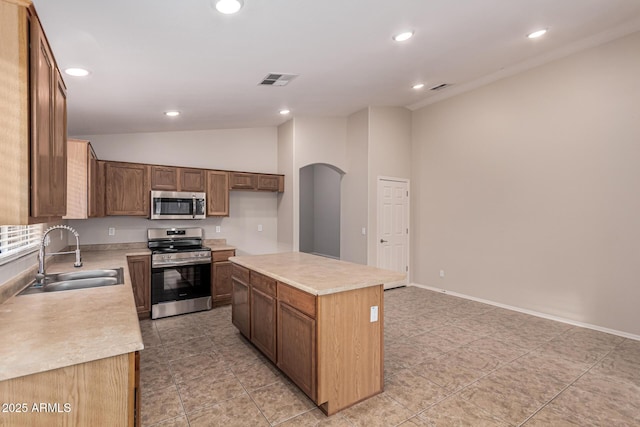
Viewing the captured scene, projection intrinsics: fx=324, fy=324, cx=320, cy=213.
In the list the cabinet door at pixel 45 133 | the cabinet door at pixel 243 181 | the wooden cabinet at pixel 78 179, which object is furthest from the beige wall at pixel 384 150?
the cabinet door at pixel 45 133

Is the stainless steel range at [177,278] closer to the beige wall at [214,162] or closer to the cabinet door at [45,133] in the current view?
the beige wall at [214,162]

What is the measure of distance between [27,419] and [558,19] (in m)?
4.83

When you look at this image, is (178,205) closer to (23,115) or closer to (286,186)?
(286,186)

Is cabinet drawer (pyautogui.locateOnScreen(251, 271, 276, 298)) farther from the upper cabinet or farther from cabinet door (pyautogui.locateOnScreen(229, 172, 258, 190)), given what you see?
cabinet door (pyautogui.locateOnScreen(229, 172, 258, 190))

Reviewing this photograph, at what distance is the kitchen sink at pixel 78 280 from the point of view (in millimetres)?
2331

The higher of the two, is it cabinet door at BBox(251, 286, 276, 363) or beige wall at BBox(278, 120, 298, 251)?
beige wall at BBox(278, 120, 298, 251)

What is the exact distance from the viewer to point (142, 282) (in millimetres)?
4199

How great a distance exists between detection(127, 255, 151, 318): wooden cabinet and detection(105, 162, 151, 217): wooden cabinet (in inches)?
28.0

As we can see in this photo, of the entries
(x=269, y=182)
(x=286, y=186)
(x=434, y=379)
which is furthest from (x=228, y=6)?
(x=286, y=186)

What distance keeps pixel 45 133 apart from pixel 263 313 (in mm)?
2103

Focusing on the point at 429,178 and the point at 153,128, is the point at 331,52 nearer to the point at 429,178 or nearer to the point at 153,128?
the point at 153,128

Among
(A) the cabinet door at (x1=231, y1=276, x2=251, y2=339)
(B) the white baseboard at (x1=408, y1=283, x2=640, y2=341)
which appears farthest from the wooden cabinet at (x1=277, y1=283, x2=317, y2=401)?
(B) the white baseboard at (x1=408, y1=283, x2=640, y2=341)

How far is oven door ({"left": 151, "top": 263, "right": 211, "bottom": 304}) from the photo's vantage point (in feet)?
13.9

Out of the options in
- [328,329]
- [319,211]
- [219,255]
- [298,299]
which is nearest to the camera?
[328,329]
